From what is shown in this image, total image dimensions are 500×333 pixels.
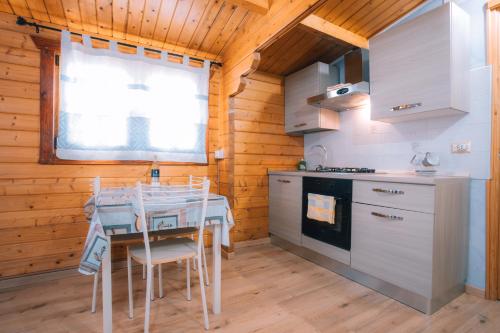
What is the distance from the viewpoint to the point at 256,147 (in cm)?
305

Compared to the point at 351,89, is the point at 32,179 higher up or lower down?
lower down

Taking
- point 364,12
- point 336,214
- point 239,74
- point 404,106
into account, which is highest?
point 364,12

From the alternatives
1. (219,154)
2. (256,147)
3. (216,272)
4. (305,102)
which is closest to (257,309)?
(216,272)

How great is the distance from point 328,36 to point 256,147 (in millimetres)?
1371

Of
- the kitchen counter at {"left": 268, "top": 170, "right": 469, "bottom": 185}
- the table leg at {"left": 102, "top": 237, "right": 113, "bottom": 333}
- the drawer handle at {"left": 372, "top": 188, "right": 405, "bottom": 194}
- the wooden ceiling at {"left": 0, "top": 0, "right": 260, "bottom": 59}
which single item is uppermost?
the wooden ceiling at {"left": 0, "top": 0, "right": 260, "bottom": 59}

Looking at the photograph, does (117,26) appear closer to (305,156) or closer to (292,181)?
(292,181)

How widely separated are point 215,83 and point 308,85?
1.07 m

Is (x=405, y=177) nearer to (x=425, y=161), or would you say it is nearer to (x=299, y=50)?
(x=425, y=161)

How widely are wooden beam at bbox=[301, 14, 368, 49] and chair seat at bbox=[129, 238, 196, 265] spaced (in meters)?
1.97

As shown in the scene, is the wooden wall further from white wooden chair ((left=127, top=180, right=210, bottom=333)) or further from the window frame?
white wooden chair ((left=127, top=180, right=210, bottom=333))

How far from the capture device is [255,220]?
10.2ft

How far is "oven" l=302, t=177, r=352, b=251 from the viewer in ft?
6.93

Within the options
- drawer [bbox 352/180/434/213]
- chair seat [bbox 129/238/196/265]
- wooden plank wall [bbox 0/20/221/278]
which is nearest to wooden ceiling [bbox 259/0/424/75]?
drawer [bbox 352/180/434/213]

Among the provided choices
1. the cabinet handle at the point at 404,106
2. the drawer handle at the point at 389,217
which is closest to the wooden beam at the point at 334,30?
the cabinet handle at the point at 404,106
